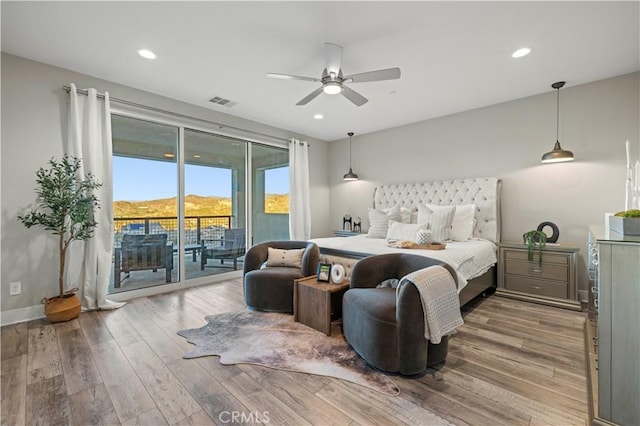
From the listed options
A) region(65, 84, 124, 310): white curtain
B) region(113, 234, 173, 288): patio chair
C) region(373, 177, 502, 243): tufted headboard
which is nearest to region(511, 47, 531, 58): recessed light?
region(373, 177, 502, 243): tufted headboard

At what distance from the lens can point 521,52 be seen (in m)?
2.85

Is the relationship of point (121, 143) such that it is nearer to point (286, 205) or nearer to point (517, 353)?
point (286, 205)

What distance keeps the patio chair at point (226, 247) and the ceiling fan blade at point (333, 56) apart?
3311 millimetres

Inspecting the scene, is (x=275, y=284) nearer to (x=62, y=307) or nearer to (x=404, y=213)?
(x=62, y=307)

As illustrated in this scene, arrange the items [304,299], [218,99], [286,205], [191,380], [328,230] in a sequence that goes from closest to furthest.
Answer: [191,380], [304,299], [218,99], [286,205], [328,230]

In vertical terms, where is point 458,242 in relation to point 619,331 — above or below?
above

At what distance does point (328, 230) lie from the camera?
22.1ft

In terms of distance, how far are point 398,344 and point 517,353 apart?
1.18 metres

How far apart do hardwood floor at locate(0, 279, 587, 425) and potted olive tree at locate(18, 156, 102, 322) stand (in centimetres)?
30

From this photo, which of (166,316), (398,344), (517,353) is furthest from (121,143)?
(517,353)

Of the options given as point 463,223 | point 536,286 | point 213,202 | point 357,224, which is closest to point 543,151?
point 463,223

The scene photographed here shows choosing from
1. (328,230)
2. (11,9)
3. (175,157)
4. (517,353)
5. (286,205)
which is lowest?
(517,353)

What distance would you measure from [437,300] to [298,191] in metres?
4.12

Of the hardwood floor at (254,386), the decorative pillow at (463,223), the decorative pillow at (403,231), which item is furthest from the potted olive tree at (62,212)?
the decorative pillow at (463,223)
